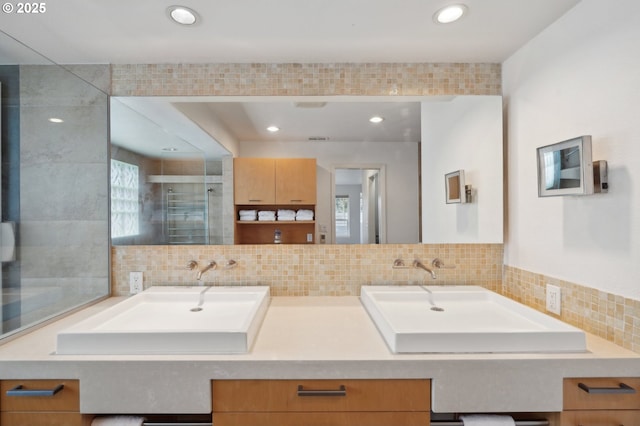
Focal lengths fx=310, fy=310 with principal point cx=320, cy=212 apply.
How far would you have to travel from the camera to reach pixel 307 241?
1.75 meters

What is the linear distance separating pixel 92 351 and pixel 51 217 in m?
0.88

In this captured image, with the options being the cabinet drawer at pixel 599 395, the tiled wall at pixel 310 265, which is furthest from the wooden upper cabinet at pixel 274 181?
the cabinet drawer at pixel 599 395

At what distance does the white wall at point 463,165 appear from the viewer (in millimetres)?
1688

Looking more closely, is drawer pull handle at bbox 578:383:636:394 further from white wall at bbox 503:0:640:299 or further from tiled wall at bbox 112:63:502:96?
tiled wall at bbox 112:63:502:96

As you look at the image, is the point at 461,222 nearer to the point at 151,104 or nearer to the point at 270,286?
the point at 270,286

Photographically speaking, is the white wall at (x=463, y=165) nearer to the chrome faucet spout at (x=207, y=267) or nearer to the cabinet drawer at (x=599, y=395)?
the cabinet drawer at (x=599, y=395)

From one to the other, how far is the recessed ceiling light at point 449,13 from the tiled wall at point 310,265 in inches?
43.0

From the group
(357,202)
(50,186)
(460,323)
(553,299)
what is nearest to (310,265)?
(357,202)

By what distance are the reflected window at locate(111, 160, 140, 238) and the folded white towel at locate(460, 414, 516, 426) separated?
5.95ft

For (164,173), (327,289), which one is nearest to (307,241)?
(327,289)

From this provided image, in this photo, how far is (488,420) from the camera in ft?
3.51

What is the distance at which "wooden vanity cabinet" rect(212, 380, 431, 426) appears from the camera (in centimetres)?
106

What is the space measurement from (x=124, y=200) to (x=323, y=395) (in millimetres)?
1486

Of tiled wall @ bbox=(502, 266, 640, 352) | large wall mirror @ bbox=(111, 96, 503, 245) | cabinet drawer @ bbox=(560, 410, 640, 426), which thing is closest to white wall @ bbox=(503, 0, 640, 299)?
tiled wall @ bbox=(502, 266, 640, 352)
